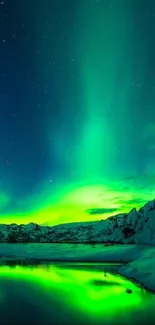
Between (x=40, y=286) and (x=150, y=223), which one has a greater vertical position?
(x=150, y=223)

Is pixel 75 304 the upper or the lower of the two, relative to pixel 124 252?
lower

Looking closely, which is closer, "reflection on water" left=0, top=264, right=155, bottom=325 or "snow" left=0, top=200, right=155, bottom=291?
"reflection on water" left=0, top=264, right=155, bottom=325

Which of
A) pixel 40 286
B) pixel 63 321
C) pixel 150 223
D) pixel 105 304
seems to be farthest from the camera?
pixel 150 223

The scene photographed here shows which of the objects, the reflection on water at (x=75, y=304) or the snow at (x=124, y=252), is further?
the snow at (x=124, y=252)

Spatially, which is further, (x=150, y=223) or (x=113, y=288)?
(x=150, y=223)

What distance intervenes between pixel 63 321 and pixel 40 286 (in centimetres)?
1553

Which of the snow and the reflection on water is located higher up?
the snow

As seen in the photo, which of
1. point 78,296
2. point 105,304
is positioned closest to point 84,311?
point 105,304

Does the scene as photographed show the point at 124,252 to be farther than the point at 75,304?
Yes

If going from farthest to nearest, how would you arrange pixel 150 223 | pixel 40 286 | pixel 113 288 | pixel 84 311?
pixel 150 223, pixel 40 286, pixel 113 288, pixel 84 311

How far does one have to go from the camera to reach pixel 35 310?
68.7 ft

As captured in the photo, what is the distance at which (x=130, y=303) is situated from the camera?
22.8m

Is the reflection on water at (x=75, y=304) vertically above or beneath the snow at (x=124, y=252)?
beneath

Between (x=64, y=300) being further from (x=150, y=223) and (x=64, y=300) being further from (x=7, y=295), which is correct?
(x=150, y=223)
